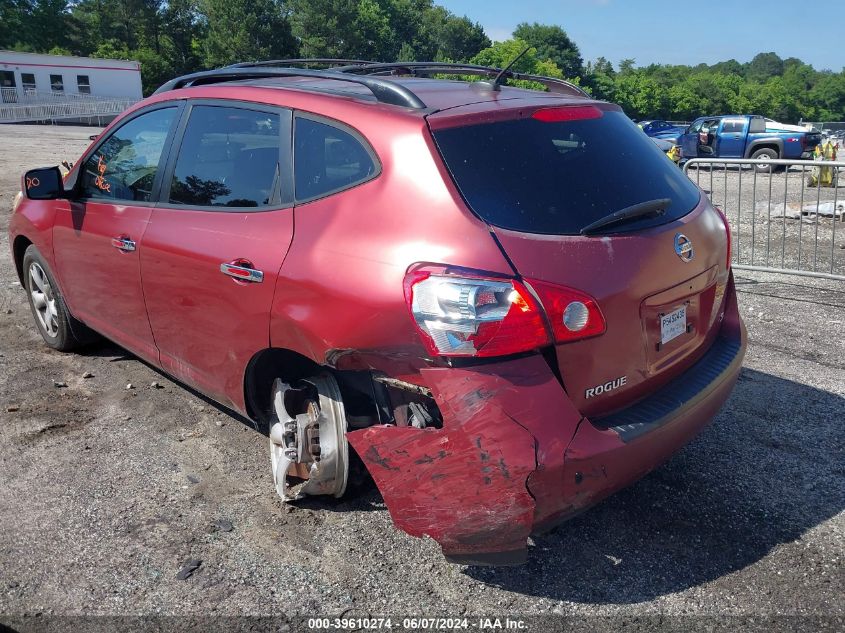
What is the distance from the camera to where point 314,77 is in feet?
11.9

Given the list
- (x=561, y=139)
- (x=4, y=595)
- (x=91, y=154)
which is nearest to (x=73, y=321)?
(x=91, y=154)

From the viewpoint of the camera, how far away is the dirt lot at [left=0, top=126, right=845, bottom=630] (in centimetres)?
274

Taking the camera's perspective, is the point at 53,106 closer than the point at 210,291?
No

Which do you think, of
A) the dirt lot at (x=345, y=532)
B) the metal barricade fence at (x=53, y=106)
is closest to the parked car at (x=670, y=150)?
the dirt lot at (x=345, y=532)

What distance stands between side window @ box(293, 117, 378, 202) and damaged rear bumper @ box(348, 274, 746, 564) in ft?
2.93

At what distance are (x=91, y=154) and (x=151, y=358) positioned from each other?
139 centimetres

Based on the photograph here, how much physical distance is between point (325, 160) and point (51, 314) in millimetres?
3218

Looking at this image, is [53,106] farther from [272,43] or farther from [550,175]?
[550,175]

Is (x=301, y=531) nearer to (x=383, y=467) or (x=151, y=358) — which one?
(x=383, y=467)

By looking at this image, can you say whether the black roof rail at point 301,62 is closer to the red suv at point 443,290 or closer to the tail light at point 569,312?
the red suv at point 443,290

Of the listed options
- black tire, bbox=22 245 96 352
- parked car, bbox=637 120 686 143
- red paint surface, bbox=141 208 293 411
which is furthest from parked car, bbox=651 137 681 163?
parked car, bbox=637 120 686 143

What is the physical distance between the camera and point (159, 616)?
2.66 meters

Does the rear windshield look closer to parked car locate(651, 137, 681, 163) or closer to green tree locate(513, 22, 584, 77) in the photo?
parked car locate(651, 137, 681, 163)

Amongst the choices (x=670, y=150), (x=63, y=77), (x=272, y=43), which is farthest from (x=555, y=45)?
(x=670, y=150)
